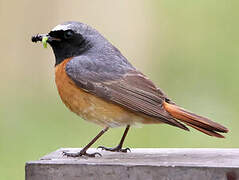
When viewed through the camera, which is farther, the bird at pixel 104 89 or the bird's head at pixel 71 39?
the bird's head at pixel 71 39

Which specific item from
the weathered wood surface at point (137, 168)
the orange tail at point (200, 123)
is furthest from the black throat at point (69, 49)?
the weathered wood surface at point (137, 168)

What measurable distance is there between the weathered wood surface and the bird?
1.67ft

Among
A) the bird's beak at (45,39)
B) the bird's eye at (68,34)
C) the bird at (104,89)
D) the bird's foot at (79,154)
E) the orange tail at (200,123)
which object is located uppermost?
the bird's eye at (68,34)

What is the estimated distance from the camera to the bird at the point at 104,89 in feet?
19.0

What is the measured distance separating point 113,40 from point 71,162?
5738 mm

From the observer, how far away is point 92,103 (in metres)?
5.98

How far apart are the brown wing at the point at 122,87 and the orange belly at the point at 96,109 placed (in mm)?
42

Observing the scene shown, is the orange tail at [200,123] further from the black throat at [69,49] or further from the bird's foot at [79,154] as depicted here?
the black throat at [69,49]

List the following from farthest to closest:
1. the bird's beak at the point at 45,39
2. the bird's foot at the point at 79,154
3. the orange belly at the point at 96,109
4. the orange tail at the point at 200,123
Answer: the bird's beak at the point at 45,39, the orange belly at the point at 96,109, the orange tail at the point at 200,123, the bird's foot at the point at 79,154

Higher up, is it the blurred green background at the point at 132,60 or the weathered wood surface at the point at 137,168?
the blurred green background at the point at 132,60

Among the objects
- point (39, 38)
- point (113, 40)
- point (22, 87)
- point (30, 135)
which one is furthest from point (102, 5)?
point (39, 38)

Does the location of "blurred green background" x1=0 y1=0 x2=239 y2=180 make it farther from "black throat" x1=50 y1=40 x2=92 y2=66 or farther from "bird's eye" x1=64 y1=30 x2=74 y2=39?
"bird's eye" x1=64 y1=30 x2=74 y2=39

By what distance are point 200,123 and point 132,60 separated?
453 centimetres

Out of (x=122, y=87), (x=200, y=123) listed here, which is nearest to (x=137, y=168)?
(x=200, y=123)
